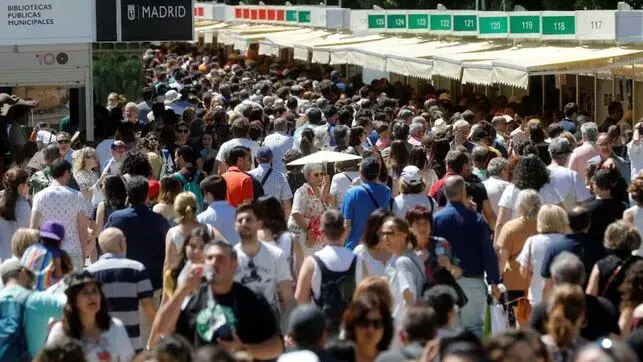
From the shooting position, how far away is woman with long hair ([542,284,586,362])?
8.32 metres

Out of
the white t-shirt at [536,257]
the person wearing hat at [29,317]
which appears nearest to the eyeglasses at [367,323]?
the person wearing hat at [29,317]

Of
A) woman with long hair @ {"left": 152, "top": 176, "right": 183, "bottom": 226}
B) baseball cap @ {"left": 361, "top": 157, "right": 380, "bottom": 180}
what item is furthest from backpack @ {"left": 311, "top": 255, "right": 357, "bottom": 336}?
woman with long hair @ {"left": 152, "top": 176, "right": 183, "bottom": 226}

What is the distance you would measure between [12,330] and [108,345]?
926mm

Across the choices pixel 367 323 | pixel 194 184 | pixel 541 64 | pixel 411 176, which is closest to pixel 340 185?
pixel 194 184

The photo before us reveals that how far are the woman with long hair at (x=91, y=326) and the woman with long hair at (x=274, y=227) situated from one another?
2305 mm

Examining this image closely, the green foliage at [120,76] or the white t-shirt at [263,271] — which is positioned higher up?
the green foliage at [120,76]

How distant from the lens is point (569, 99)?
2672 centimetres

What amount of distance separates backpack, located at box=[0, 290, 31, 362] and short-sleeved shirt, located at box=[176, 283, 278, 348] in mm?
1361

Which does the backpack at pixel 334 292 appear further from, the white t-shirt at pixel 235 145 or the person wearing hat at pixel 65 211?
the white t-shirt at pixel 235 145

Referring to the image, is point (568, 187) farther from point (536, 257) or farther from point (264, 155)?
point (264, 155)

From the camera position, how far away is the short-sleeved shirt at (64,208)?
43.9 ft

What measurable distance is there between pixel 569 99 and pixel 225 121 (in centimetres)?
880

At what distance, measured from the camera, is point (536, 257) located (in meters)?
11.4

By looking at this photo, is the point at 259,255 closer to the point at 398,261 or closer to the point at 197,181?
the point at 398,261
